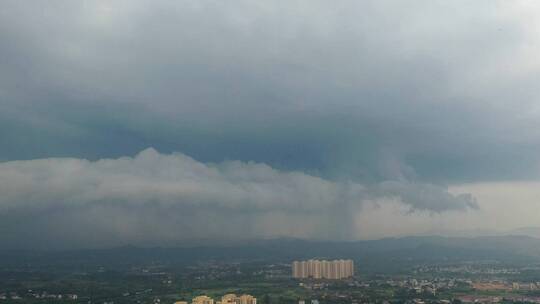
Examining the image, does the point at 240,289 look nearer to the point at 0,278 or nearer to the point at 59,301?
the point at 59,301

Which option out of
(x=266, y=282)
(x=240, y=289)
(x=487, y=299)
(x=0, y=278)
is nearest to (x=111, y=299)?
(x=240, y=289)

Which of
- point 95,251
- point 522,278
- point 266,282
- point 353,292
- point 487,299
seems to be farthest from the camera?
point 95,251

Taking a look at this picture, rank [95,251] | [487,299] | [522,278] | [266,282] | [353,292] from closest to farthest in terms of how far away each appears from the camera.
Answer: [487,299], [353,292], [266,282], [522,278], [95,251]

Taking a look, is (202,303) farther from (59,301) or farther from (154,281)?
(154,281)

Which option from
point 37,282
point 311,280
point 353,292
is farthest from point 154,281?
point 353,292

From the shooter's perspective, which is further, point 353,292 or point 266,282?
point 266,282

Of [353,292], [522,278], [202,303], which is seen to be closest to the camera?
[202,303]
